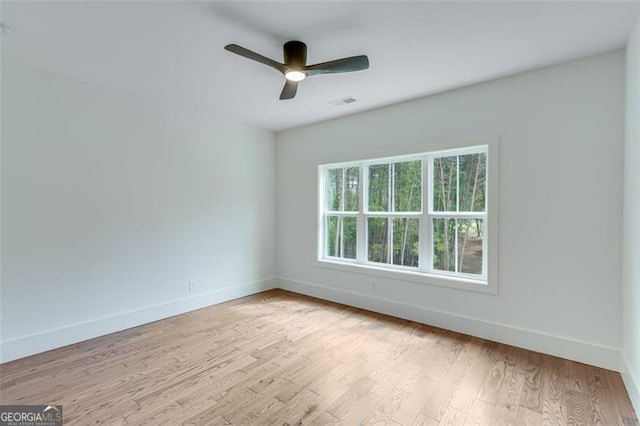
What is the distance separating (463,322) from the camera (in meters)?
3.25

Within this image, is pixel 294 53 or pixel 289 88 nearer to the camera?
pixel 294 53

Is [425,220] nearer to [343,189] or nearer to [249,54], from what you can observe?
[343,189]

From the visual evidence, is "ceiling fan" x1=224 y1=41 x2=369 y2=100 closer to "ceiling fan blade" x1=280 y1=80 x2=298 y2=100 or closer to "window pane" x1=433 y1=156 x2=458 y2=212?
"ceiling fan blade" x1=280 y1=80 x2=298 y2=100

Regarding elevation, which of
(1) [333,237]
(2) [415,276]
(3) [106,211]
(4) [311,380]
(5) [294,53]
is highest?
(5) [294,53]

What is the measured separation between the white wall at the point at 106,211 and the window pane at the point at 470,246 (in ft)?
10.1

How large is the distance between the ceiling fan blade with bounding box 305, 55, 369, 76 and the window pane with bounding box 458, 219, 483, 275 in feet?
6.96

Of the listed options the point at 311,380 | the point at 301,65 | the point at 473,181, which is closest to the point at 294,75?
the point at 301,65

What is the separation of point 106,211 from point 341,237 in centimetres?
300

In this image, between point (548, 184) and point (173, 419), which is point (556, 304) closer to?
point (548, 184)

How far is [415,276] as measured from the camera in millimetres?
3611

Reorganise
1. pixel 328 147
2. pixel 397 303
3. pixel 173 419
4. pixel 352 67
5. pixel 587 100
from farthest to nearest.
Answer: pixel 328 147, pixel 397 303, pixel 587 100, pixel 352 67, pixel 173 419

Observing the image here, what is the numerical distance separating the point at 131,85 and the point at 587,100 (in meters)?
4.44

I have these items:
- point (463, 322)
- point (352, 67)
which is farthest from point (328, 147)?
point (463, 322)

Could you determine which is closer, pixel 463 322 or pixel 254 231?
pixel 463 322
